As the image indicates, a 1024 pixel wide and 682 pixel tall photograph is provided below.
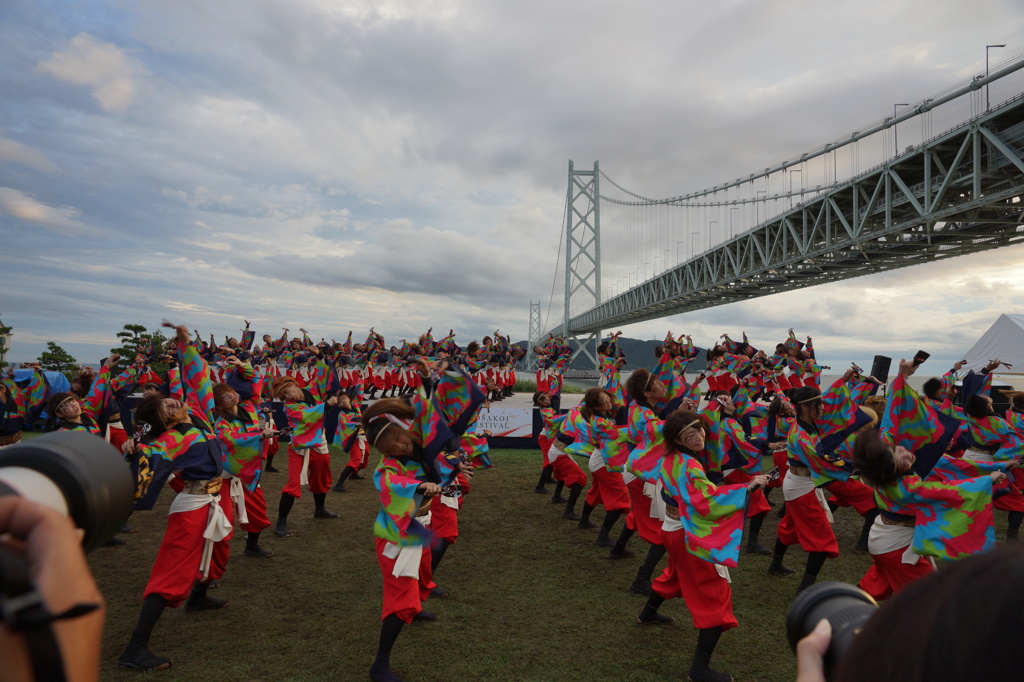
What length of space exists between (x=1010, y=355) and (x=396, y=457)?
22187 millimetres

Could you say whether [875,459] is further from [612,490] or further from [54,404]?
[54,404]

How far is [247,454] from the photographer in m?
4.98

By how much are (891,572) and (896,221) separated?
1686 centimetres

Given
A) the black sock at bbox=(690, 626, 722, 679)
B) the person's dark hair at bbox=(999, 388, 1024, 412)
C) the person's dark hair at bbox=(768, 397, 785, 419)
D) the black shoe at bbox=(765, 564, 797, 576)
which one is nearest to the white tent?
the person's dark hair at bbox=(999, 388, 1024, 412)

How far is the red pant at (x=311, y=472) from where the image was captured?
6.38m

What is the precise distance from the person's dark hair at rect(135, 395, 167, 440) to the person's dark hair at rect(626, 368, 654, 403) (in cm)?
382

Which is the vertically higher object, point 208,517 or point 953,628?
point 953,628

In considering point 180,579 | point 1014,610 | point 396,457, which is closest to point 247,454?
point 180,579

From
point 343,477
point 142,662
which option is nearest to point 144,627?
point 142,662

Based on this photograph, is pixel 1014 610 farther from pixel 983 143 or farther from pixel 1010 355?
A: pixel 1010 355

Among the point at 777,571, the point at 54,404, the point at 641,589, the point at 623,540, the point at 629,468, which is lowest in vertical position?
the point at 777,571

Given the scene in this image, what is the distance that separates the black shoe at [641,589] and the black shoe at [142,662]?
140 inches

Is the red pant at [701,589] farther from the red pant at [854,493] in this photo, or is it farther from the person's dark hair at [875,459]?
the red pant at [854,493]

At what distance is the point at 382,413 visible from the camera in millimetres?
3705
